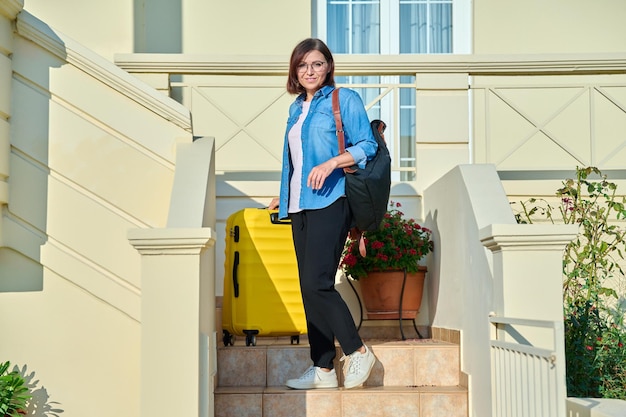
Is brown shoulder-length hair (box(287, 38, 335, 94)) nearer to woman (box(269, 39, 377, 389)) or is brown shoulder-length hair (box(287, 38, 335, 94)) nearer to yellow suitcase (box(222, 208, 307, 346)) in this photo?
woman (box(269, 39, 377, 389))

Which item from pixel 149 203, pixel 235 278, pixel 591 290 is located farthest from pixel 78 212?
pixel 591 290

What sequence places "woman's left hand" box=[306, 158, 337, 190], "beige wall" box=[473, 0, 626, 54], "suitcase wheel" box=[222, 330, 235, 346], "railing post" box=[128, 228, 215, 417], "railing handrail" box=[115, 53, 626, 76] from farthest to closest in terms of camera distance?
"beige wall" box=[473, 0, 626, 54] < "railing handrail" box=[115, 53, 626, 76] < "suitcase wheel" box=[222, 330, 235, 346] < "woman's left hand" box=[306, 158, 337, 190] < "railing post" box=[128, 228, 215, 417]

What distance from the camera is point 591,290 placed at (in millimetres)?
5711

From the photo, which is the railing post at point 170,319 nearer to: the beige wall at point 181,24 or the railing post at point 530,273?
the railing post at point 530,273

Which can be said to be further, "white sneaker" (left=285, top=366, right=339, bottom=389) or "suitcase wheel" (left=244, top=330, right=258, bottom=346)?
"suitcase wheel" (left=244, top=330, right=258, bottom=346)

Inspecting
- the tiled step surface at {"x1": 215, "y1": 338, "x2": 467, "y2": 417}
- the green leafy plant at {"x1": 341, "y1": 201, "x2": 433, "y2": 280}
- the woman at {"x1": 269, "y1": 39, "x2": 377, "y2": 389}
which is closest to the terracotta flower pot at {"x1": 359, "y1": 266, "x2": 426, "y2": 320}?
the green leafy plant at {"x1": 341, "y1": 201, "x2": 433, "y2": 280}

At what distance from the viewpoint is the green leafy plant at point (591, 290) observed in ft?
17.3

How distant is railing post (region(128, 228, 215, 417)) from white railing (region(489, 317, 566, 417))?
4.27 feet

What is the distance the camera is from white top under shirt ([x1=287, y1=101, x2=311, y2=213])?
477 cm

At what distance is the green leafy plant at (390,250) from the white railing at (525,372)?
158 cm

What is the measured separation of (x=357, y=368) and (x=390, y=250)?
1.40m

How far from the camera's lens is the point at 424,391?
4.86 metres

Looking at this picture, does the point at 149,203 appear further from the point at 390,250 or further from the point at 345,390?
the point at 390,250

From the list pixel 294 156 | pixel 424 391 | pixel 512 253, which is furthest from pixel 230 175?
pixel 512 253
